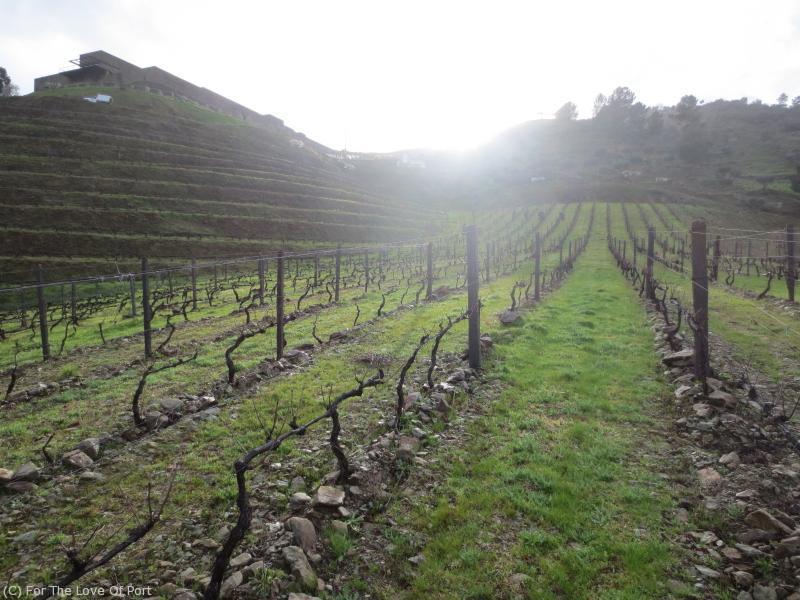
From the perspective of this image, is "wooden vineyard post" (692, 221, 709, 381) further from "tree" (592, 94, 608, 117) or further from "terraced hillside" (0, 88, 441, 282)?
"tree" (592, 94, 608, 117)

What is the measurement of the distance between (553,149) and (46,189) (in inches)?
5584

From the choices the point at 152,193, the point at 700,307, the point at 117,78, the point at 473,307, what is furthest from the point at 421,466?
the point at 117,78

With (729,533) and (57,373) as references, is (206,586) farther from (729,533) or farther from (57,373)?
(57,373)

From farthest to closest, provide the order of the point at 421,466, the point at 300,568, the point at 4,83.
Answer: the point at 4,83 → the point at 421,466 → the point at 300,568

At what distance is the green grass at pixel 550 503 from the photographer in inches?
159

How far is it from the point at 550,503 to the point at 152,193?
6113 centimetres

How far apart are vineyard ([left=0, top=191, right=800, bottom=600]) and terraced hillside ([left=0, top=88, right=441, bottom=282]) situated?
1369 inches

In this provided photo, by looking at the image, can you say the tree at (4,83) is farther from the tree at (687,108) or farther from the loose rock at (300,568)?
the tree at (687,108)

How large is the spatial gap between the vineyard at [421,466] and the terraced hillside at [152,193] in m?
34.8

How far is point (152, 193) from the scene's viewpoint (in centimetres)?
5462

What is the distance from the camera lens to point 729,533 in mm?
4387

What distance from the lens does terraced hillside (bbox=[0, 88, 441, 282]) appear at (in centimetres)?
4238

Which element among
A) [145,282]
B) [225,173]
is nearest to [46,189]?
[225,173]

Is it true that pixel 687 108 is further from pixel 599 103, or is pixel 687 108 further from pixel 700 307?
pixel 700 307
